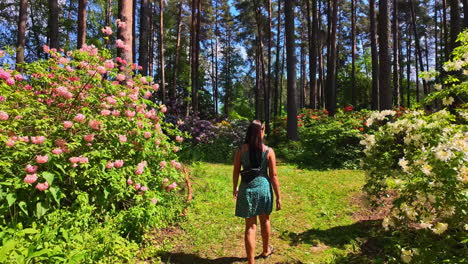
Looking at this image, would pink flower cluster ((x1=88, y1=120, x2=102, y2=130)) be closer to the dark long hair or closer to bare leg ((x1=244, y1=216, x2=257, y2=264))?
the dark long hair

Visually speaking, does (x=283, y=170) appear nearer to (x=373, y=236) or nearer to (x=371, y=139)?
(x=373, y=236)

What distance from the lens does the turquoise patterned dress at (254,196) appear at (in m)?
3.12

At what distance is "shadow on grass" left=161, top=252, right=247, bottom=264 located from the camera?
341 centimetres

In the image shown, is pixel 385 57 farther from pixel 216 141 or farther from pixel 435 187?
pixel 216 141

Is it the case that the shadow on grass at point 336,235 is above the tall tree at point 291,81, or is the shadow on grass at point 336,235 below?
below

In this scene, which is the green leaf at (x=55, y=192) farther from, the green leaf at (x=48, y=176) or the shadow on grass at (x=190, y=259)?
the shadow on grass at (x=190, y=259)

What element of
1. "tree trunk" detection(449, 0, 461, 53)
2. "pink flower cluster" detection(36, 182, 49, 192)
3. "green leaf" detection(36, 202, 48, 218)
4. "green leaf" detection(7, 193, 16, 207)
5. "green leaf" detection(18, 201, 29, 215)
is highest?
"tree trunk" detection(449, 0, 461, 53)

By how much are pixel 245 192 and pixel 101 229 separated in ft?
5.56

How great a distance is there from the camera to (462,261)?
189 centimetres

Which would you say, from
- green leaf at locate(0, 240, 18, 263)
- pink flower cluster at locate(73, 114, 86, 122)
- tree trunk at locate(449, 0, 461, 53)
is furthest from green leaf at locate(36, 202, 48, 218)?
tree trunk at locate(449, 0, 461, 53)

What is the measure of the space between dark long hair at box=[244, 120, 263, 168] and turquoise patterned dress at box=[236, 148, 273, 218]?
63 mm

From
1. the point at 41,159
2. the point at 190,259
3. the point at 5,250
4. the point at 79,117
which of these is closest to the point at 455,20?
the point at 190,259

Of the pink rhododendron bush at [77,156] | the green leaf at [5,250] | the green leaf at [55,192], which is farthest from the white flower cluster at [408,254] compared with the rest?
the green leaf at [55,192]

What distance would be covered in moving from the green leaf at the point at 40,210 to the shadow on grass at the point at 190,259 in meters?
1.46
